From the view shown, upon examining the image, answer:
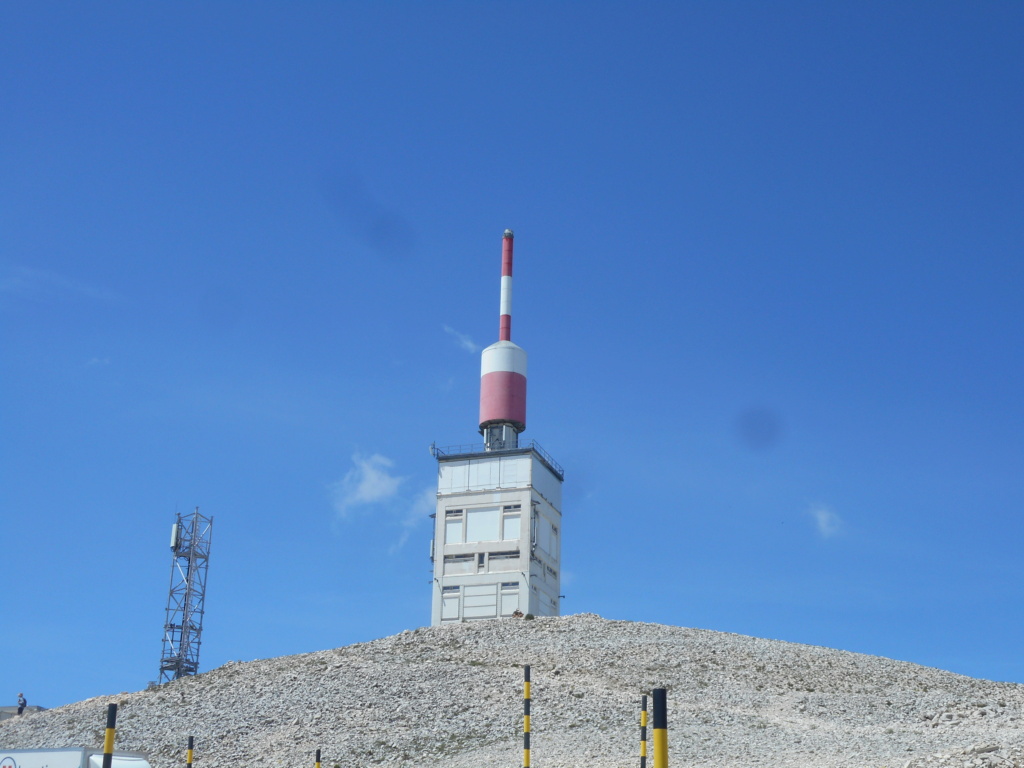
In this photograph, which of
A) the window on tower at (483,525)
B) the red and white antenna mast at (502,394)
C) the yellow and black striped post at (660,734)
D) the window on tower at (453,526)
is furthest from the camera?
the red and white antenna mast at (502,394)

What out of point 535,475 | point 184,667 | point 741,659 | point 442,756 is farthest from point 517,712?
point 184,667

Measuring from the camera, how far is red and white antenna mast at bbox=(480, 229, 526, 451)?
6956 cm

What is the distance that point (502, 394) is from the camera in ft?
230

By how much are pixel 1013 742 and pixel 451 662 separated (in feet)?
85.7

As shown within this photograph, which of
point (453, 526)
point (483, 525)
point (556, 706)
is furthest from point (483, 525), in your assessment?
point (556, 706)

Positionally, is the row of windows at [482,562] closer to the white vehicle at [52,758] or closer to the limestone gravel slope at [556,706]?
the limestone gravel slope at [556,706]

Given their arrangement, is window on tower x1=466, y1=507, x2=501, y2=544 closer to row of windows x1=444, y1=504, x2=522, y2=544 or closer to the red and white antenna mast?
row of windows x1=444, y1=504, x2=522, y2=544

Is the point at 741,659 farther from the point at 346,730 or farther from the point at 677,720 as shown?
the point at 346,730

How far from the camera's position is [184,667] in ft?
229

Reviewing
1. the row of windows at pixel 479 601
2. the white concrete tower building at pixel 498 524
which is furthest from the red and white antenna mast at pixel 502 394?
the row of windows at pixel 479 601

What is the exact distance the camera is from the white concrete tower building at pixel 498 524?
208 ft

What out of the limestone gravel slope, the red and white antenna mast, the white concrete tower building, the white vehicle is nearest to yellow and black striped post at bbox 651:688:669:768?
the white vehicle

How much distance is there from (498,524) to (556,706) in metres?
28.4

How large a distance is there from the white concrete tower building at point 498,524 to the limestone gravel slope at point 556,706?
452 inches
